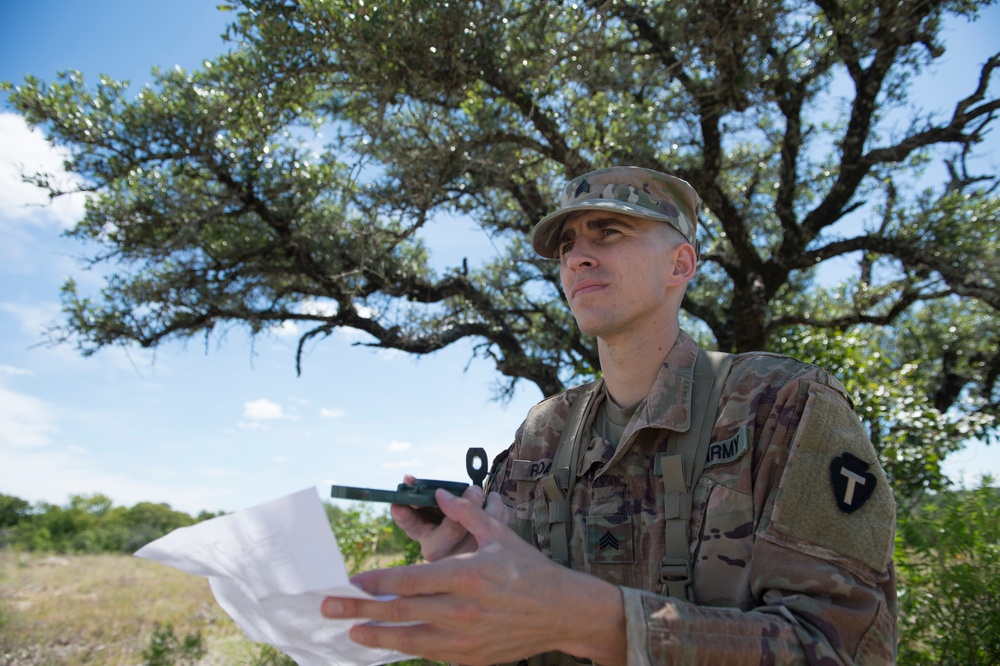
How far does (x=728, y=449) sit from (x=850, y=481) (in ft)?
0.99

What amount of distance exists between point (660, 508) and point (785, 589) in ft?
1.60

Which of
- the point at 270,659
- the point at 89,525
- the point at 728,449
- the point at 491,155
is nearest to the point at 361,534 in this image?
the point at 270,659

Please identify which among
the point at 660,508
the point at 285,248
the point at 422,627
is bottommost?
the point at 422,627

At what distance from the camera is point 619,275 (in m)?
2.24

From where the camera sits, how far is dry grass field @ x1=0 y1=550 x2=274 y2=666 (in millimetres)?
9547

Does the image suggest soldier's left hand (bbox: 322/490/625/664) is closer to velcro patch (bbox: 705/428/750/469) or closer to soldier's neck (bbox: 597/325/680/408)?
velcro patch (bbox: 705/428/750/469)

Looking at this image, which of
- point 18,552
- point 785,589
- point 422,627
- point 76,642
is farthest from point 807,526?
point 18,552

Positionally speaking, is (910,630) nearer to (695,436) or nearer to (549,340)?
(695,436)

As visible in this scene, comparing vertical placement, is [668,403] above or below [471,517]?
above

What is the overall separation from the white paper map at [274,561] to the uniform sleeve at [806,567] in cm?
56

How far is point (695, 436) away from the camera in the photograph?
76.2 inches

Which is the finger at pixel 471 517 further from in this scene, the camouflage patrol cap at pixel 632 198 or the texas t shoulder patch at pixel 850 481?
the camouflage patrol cap at pixel 632 198

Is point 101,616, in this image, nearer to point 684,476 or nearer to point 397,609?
point 684,476

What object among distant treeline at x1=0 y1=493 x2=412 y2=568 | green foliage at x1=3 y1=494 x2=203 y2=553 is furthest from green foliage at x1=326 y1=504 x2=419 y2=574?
green foliage at x1=3 y1=494 x2=203 y2=553
